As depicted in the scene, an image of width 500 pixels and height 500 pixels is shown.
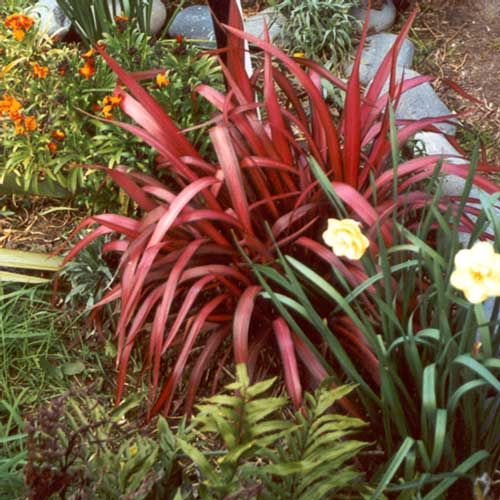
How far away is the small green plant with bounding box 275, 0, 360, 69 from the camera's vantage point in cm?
344

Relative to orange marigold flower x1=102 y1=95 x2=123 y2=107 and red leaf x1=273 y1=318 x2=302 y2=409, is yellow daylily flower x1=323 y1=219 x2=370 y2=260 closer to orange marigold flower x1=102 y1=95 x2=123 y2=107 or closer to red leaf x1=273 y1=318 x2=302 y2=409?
red leaf x1=273 y1=318 x2=302 y2=409

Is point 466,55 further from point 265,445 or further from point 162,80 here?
point 265,445

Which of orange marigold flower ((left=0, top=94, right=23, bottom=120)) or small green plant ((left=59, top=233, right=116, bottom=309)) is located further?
orange marigold flower ((left=0, top=94, right=23, bottom=120))

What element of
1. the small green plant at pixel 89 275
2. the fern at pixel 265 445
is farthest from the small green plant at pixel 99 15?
the fern at pixel 265 445

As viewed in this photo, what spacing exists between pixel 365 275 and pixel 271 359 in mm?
434

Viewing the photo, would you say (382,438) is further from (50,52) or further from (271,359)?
(50,52)

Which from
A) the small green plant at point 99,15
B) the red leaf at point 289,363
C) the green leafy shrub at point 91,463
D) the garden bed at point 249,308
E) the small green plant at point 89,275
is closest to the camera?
the green leafy shrub at point 91,463

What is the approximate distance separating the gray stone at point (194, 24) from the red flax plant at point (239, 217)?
1320mm

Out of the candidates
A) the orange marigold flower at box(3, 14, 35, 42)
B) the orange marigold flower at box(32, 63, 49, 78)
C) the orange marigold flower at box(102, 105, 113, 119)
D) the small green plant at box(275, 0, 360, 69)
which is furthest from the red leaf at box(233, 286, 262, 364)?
the small green plant at box(275, 0, 360, 69)

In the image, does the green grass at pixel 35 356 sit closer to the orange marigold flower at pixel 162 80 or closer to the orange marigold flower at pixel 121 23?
the orange marigold flower at pixel 162 80

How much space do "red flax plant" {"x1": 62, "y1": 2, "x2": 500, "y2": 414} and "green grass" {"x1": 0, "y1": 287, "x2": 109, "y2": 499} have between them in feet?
0.66

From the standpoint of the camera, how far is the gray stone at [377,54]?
3.59 meters

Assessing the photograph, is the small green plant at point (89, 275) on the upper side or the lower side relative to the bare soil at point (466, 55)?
lower

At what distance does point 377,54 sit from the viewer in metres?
3.64
